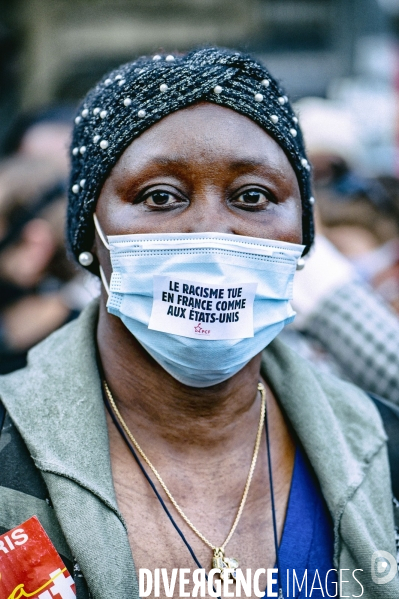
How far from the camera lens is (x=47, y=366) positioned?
248 centimetres

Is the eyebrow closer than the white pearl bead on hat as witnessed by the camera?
Yes

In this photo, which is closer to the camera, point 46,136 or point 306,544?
point 306,544

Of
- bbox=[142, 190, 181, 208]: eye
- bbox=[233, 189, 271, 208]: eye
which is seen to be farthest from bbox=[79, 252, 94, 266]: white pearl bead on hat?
bbox=[233, 189, 271, 208]: eye

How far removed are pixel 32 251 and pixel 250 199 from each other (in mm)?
2602

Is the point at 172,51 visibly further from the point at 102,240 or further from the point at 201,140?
the point at 102,240

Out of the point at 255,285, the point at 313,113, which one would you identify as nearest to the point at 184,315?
the point at 255,285

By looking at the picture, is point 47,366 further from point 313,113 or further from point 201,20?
point 201,20

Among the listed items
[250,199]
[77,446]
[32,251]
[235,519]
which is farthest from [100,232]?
[32,251]

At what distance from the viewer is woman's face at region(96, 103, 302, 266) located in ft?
7.59

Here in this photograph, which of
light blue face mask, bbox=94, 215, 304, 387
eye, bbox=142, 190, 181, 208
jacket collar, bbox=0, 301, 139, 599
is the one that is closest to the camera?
jacket collar, bbox=0, 301, 139, 599

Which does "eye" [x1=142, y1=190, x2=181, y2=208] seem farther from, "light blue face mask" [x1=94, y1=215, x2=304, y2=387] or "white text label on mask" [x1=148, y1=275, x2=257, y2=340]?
"white text label on mask" [x1=148, y1=275, x2=257, y2=340]

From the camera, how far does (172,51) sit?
2.71 m

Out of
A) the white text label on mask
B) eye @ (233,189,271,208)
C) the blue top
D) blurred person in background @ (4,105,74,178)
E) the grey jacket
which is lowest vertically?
the blue top

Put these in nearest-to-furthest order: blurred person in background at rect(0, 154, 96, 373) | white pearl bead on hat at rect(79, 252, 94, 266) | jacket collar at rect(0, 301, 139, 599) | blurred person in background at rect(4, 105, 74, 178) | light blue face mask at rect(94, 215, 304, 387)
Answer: jacket collar at rect(0, 301, 139, 599)
light blue face mask at rect(94, 215, 304, 387)
white pearl bead on hat at rect(79, 252, 94, 266)
blurred person in background at rect(0, 154, 96, 373)
blurred person in background at rect(4, 105, 74, 178)
